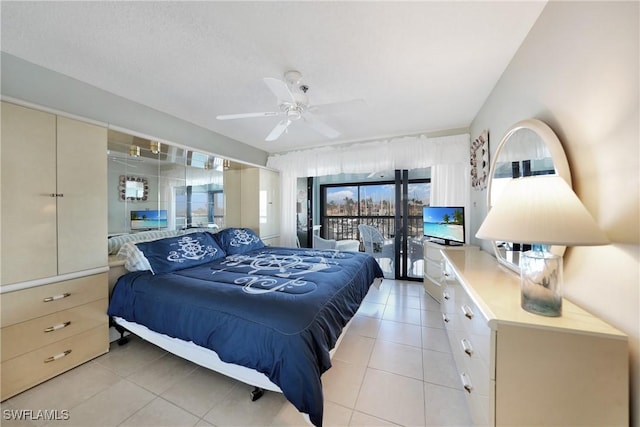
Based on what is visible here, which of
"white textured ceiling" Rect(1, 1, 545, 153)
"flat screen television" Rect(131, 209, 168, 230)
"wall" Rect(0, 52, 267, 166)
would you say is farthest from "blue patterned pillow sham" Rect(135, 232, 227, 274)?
"white textured ceiling" Rect(1, 1, 545, 153)

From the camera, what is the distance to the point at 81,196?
1.92 meters

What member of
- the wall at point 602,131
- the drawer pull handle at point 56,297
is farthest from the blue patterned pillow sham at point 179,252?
the wall at point 602,131

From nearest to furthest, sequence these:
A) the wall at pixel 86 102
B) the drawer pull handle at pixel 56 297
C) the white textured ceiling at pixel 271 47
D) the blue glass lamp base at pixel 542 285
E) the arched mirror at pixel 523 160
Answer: the blue glass lamp base at pixel 542 285
the arched mirror at pixel 523 160
the white textured ceiling at pixel 271 47
the drawer pull handle at pixel 56 297
the wall at pixel 86 102

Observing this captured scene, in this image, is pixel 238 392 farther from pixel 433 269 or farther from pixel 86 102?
pixel 86 102

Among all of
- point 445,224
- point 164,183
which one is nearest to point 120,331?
point 164,183

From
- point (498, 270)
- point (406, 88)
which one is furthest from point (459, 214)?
point (406, 88)

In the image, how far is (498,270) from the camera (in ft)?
5.74

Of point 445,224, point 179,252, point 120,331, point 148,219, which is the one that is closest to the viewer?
point 120,331

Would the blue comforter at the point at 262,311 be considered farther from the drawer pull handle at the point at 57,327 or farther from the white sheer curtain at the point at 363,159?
the white sheer curtain at the point at 363,159

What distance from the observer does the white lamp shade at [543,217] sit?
88 centimetres

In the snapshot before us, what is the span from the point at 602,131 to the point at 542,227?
0.53m

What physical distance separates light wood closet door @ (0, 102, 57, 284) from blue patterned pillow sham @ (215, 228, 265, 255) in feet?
5.01

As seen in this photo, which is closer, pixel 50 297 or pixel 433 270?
pixel 50 297

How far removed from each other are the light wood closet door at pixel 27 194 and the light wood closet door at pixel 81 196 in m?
0.05
